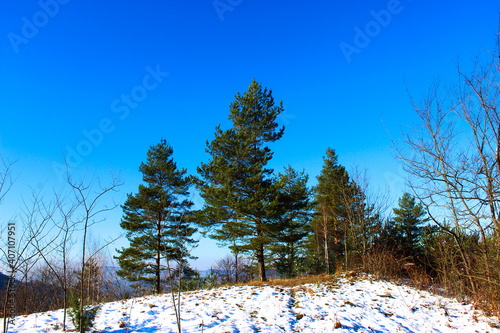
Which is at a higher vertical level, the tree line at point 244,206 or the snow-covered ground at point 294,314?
the tree line at point 244,206

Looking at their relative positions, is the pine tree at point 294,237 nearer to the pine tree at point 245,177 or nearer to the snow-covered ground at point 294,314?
the pine tree at point 245,177

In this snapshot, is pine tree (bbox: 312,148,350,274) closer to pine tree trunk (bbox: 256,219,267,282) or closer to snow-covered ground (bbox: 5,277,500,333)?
pine tree trunk (bbox: 256,219,267,282)

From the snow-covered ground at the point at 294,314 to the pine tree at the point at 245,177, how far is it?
4.81 m

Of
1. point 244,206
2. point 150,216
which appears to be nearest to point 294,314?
point 244,206

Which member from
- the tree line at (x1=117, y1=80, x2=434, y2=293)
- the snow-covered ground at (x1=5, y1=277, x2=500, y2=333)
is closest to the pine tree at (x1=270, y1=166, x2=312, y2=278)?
the tree line at (x1=117, y1=80, x2=434, y2=293)

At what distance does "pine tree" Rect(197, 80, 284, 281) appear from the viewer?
1338 cm

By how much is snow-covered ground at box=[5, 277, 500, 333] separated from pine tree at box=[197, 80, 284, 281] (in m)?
4.81

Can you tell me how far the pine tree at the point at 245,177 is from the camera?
13.4m

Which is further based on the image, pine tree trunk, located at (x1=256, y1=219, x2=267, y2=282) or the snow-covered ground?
pine tree trunk, located at (x1=256, y1=219, x2=267, y2=282)

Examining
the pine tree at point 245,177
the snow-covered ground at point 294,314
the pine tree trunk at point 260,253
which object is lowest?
the snow-covered ground at point 294,314

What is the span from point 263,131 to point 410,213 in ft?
54.3

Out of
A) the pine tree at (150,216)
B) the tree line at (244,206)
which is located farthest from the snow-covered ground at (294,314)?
the pine tree at (150,216)

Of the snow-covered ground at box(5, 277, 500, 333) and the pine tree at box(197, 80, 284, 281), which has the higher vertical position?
the pine tree at box(197, 80, 284, 281)

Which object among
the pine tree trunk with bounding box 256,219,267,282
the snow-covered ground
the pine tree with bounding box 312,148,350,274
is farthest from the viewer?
the pine tree with bounding box 312,148,350,274
